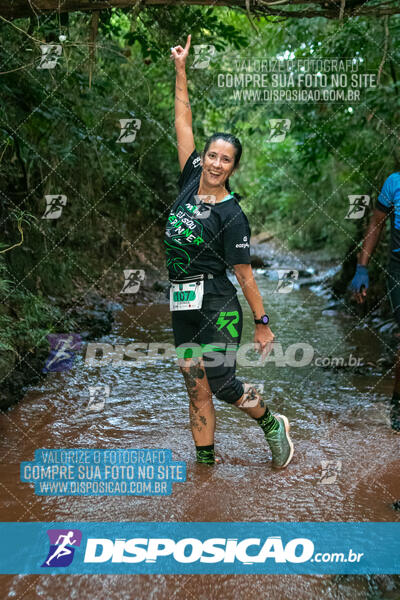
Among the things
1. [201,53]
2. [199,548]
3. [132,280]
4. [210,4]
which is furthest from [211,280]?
[132,280]

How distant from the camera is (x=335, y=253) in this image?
49.5ft

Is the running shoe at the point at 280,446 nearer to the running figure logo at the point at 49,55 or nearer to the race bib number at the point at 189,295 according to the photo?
the race bib number at the point at 189,295

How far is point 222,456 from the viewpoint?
10.9 ft

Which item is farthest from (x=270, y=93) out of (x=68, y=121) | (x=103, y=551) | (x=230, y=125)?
(x=103, y=551)

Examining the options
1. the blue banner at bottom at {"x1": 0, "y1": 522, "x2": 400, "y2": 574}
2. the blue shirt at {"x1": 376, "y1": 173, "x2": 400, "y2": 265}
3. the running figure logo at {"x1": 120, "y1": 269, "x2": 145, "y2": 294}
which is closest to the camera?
the blue banner at bottom at {"x1": 0, "y1": 522, "x2": 400, "y2": 574}

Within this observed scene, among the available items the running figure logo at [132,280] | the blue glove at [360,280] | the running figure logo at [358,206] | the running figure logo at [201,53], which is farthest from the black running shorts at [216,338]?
the running figure logo at [132,280]

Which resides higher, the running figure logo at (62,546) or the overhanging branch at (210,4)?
the overhanging branch at (210,4)

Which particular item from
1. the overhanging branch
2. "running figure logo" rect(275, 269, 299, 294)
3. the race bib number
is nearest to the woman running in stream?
the race bib number

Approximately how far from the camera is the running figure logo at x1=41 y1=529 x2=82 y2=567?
87.7 inches

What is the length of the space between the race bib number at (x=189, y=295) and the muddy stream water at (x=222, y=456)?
37.3 inches

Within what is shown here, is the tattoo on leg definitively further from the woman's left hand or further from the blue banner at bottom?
the blue banner at bottom

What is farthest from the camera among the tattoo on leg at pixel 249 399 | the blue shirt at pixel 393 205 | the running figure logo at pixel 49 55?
the running figure logo at pixel 49 55

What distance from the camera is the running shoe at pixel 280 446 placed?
308 centimetres

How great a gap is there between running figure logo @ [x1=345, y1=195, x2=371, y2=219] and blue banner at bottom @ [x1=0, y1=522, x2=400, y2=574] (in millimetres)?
5530
